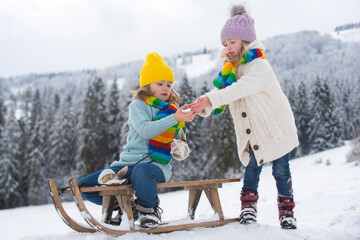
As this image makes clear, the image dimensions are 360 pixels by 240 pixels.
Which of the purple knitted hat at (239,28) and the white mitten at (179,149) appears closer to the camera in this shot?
the white mitten at (179,149)

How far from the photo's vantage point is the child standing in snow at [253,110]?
3311 millimetres

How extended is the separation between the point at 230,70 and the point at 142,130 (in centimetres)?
124

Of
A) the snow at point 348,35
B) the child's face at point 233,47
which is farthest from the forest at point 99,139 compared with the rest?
the snow at point 348,35

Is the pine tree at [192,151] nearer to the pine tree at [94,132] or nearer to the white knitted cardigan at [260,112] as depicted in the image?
the pine tree at [94,132]

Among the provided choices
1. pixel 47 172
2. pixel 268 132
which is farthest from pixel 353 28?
pixel 268 132

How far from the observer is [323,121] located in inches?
1363

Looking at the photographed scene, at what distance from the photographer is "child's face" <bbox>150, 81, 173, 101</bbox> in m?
3.65

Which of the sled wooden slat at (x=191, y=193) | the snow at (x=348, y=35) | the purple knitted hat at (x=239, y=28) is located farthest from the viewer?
the snow at (x=348, y=35)

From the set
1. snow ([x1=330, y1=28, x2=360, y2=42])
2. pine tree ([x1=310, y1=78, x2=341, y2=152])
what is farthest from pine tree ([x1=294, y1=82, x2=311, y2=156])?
snow ([x1=330, y1=28, x2=360, y2=42])

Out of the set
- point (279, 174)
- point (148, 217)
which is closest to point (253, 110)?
point (279, 174)

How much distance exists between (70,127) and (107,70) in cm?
14805

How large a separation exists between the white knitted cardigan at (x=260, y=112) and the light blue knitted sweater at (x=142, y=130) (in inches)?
20.6

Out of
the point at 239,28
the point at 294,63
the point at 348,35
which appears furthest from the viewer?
the point at 348,35

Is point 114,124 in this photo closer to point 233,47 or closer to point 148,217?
point 233,47
